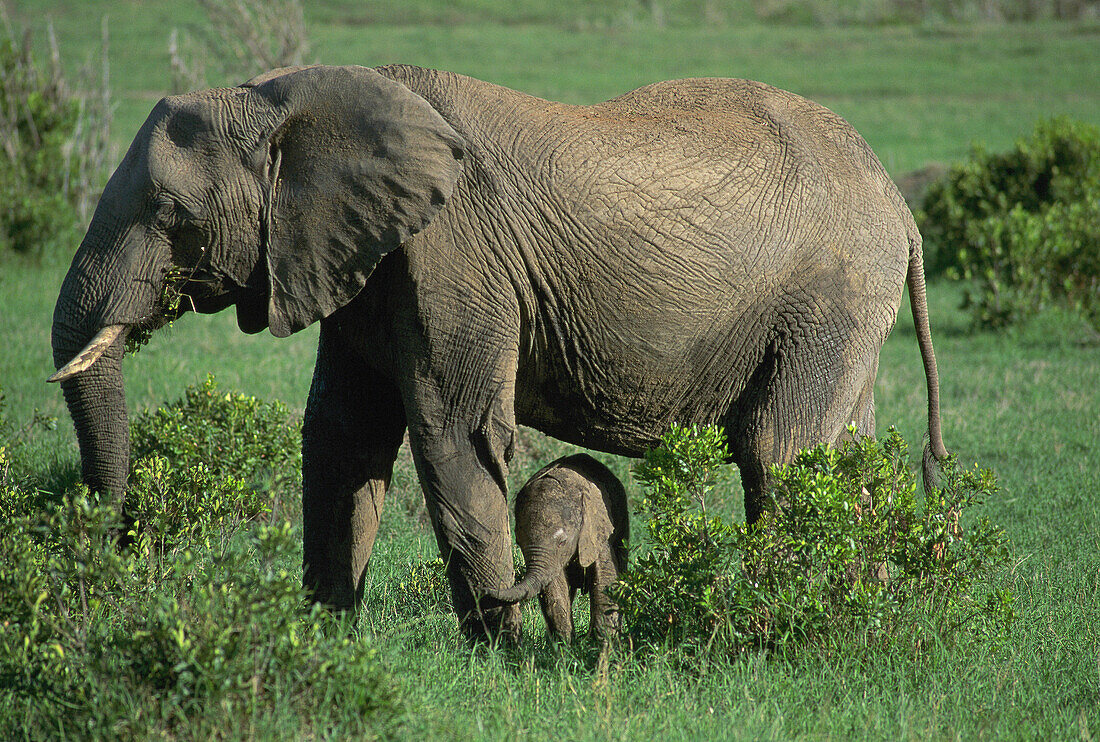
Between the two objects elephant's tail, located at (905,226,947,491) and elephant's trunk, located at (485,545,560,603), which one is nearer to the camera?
elephant's trunk, located at (485,545,560,603)

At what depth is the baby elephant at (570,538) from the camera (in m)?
4.62

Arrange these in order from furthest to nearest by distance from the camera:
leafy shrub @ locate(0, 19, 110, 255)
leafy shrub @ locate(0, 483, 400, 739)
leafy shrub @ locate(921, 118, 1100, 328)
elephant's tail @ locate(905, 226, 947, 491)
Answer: leafy shrub @ locate(0, 19, 110, 255) < leafy shrub @ locate(921, 118, 1100, 328) < elephant's tail @ locate(905, 226, 947, 491) < leafy shrub @ locate(0, 483, 400, 739)

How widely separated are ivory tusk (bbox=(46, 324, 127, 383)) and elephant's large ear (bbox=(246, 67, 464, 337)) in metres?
0.60

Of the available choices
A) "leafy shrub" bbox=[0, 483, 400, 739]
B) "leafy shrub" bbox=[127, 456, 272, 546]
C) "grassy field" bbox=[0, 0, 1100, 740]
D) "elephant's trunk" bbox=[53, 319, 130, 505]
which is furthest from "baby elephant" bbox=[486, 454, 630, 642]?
"elephant's trunk" bbox=[53, 319, 130, 505]

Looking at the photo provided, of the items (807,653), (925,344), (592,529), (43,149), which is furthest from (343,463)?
(43,149)

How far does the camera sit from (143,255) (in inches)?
168

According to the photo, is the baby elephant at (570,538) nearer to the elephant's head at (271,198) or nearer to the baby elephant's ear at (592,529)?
the baby elephant's ear at (592,529)

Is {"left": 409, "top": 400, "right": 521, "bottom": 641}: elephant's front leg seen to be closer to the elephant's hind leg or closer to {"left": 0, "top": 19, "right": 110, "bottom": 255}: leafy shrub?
the elephant's hind leg

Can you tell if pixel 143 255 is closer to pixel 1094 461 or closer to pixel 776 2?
pixel 1094 461

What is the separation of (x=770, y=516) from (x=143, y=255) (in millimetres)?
2614

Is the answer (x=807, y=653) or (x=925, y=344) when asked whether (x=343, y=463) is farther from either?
(x=925, y=344)

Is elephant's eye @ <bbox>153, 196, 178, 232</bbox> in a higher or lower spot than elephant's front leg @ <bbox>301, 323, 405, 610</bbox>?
higher

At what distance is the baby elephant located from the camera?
4.62 m

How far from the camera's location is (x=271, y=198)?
169 inches
